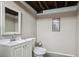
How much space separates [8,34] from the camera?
1.61m

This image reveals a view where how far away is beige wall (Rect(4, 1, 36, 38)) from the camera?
1917mm

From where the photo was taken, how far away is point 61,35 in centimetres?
266

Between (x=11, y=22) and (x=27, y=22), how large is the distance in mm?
620

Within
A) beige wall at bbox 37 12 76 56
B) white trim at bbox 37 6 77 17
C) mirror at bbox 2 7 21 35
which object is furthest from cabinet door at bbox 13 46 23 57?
white trim at bbox 37 6 77 17

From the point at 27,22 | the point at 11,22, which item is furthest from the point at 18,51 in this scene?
the point at 27,22

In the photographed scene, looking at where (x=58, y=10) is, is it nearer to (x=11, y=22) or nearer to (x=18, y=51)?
(x=11, y=22)

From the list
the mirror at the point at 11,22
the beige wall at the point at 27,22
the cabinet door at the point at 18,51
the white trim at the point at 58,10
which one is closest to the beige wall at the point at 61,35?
the white trim at the point at 58,10

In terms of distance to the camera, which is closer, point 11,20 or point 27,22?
point 11,20

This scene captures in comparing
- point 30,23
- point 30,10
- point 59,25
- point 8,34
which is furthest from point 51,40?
point 8,34

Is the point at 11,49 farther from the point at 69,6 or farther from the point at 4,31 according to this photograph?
the point at 69,6

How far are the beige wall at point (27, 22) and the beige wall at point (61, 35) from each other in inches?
11.0

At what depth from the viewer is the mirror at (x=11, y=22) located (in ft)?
5.07

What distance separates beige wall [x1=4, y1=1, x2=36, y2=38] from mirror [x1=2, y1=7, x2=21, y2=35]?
0.14m

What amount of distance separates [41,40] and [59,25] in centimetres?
82
